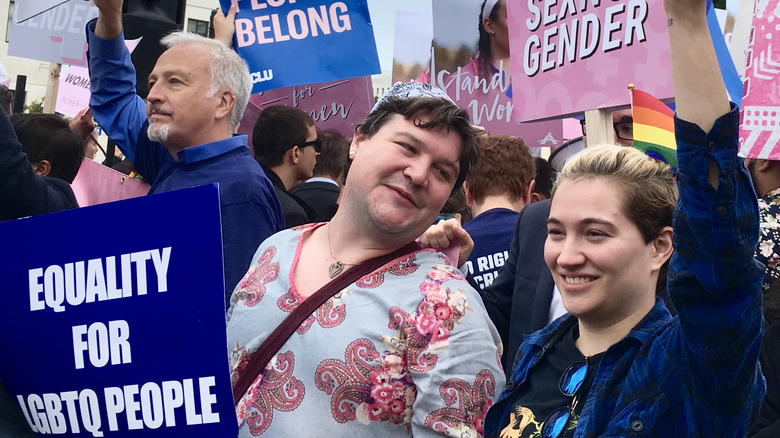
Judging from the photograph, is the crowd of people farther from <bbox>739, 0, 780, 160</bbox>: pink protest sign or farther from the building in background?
the building in background

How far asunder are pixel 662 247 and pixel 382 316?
66 cm

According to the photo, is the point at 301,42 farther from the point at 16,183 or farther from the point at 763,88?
the point at 16,183

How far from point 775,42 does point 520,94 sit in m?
1.22

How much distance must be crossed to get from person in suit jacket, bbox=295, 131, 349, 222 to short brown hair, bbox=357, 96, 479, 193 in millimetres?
2387

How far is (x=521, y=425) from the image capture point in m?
2.09

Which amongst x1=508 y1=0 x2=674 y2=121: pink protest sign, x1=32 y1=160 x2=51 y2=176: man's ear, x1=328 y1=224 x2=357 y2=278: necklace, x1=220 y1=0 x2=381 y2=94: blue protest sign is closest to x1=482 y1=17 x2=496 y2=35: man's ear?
x1=220 y1=0 x2=381 y2=94: blue protest sign

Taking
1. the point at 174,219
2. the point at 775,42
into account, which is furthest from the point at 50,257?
the point at 775,42

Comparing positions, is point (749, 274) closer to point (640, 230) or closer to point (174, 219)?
point (640, 230)

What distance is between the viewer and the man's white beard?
345 cm

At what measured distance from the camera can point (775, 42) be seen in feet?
11.7

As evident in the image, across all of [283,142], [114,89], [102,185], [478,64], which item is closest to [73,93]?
[478,64]

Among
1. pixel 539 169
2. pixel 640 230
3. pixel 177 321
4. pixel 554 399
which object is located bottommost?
pixel 554 399

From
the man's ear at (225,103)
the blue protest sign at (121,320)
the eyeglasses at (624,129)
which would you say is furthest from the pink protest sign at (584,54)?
the blue protest sign at (121,320)

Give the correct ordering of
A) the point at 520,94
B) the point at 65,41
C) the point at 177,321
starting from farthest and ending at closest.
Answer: the point at 65,41, the point at 520,94, the point at 177,321
